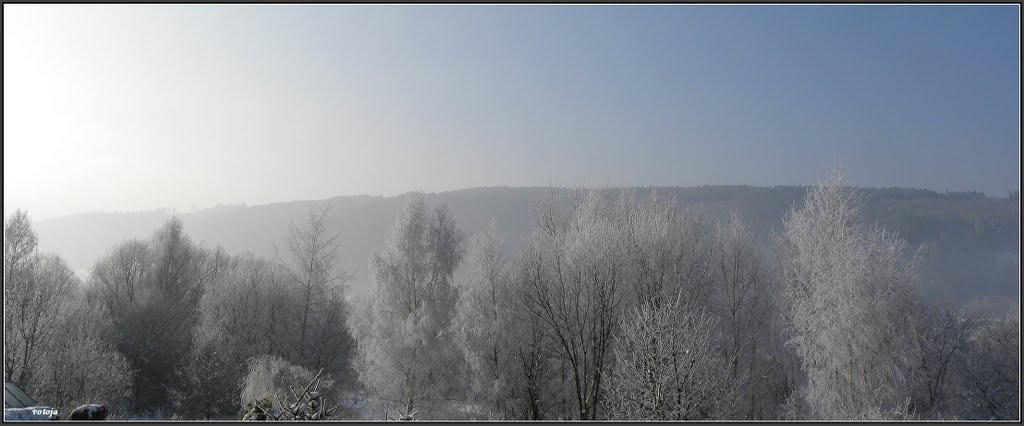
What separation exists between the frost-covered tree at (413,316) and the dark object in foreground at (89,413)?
10.6 metres

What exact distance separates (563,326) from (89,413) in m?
15.5

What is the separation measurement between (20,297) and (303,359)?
13.0m

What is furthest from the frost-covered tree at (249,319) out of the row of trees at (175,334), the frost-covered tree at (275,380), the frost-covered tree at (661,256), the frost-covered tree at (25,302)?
the frost-covered tree at (661,256)

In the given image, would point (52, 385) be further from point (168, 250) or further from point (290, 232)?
point (168, 250)

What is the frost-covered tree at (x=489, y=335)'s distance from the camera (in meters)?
23.0

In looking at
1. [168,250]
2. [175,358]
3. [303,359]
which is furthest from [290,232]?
[168,250]

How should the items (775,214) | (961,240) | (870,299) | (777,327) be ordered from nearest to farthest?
(870,299) < (777,327) < (961,240) < (775,214)

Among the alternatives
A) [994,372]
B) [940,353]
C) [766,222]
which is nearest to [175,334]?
[766,222]

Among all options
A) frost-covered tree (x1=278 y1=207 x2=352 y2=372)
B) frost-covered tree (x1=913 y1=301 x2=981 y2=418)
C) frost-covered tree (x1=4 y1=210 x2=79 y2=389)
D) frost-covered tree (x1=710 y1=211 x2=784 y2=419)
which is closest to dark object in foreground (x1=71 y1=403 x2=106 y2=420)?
frost-covered tree (x1=278 y1=207 x2=352 y2=372)

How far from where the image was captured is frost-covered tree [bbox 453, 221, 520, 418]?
75.3ft

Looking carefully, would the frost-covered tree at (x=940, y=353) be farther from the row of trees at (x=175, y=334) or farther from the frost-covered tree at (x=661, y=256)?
the row of trees at (x=175, y=334)

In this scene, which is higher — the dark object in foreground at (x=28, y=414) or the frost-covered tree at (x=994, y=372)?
the dark object in foreground at (x=28, y=414)

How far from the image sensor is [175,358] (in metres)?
31.7

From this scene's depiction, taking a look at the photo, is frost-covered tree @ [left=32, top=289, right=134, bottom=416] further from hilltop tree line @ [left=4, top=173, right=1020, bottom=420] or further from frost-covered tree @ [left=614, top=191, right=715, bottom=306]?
frost-covered tree @ [left=614, top=191, right=715, bottom=306]
